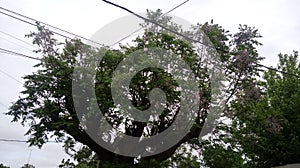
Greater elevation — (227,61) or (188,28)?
(188,28)

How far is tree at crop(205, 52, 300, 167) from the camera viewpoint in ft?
30.5

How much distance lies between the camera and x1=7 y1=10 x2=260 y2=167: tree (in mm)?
8266

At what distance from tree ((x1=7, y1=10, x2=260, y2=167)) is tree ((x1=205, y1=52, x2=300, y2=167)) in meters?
1.08

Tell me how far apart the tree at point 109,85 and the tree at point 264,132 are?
3.54 feet

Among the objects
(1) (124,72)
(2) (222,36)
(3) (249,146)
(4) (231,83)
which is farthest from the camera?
(3) (249,146)

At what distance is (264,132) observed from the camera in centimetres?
994

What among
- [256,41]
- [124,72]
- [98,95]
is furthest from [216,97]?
[98,95]

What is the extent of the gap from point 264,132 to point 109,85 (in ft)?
17.2

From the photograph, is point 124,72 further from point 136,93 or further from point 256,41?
point 256,41

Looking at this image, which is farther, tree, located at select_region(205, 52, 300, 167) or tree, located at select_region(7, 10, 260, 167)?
tree, located at select_region(205, 52, 300, 167)

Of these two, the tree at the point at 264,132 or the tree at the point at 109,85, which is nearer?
the tree at the point at 109,85

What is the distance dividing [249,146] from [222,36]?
3616 millimetres

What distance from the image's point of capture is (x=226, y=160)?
10.1 m

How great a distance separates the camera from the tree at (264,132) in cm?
929
